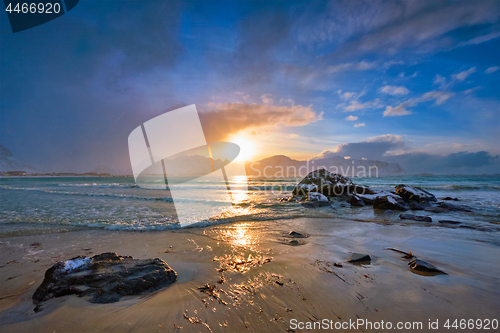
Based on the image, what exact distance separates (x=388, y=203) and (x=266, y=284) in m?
9.83

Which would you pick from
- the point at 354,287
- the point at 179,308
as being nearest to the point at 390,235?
the point at 354,287

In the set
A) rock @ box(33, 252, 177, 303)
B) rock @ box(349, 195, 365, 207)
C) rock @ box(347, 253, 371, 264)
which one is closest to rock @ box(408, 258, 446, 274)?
rock @ box(347, 253, 371, 264)

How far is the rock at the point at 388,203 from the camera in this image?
9.61m

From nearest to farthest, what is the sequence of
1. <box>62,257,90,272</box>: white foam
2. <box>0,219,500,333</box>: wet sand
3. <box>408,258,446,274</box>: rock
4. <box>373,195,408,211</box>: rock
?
1. <box>0,219,500,333</box>: wet sand
2. <box>62,257,90,272</box>: white foam
3. <box>408,258,446,274</box>: rock
4. <box>373,195,408,211</box>: rock

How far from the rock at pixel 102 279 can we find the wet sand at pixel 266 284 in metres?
0.12

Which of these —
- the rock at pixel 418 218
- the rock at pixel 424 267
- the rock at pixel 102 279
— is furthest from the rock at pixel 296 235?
the rock at pixel 418 218

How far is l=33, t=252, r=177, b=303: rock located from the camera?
244cm

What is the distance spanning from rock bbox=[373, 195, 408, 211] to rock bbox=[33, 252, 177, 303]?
10.7 metres

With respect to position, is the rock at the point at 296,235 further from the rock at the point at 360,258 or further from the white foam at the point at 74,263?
the white foam at the point at 74,263

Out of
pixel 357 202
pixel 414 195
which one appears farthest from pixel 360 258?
pixel 414 195

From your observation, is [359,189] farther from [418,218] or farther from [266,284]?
[266,284]

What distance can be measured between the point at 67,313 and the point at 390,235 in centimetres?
680

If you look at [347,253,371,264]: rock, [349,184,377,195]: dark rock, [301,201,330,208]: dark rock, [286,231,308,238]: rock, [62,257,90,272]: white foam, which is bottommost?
[301,201,330,208]: dark rock

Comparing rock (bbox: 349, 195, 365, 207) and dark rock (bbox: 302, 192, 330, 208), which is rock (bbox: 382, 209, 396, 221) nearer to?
rock (bbox: 349, 195, 365, 207)
